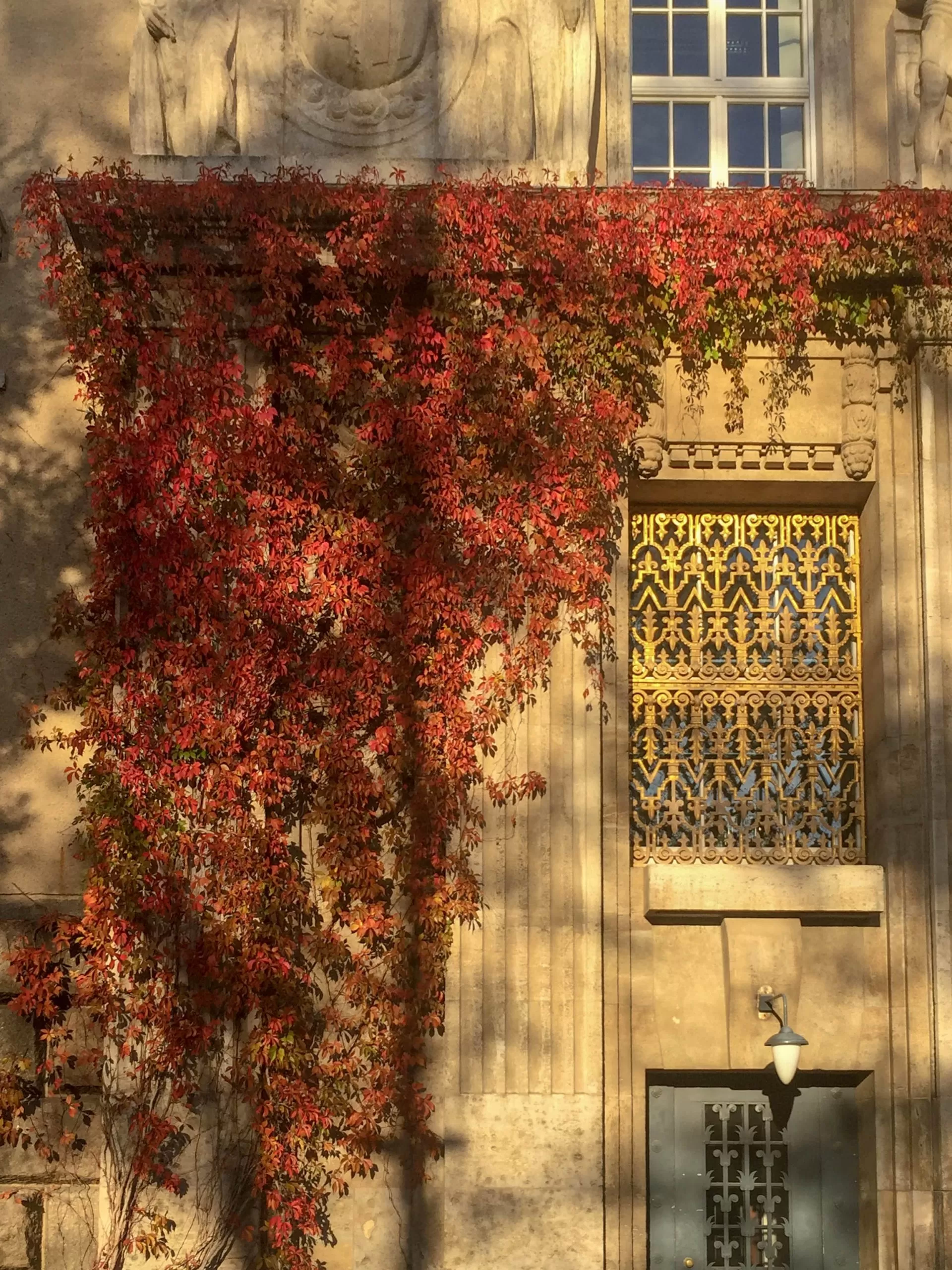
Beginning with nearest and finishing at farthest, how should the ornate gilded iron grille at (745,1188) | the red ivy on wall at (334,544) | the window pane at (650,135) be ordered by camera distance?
the red ivy on wall at (334,544)
the ornate gilded iron grille at (745,1188)
the window pane at (650,135)

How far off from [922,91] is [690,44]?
166cm

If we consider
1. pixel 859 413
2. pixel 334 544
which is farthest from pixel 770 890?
pixel 334 544

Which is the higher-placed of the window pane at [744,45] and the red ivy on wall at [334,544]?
the window pane at [744,45]

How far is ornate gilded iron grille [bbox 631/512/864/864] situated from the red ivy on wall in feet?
2.46

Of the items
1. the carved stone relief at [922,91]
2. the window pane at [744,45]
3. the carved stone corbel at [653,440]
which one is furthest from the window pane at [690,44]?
the carved stone corbel at [653,440]

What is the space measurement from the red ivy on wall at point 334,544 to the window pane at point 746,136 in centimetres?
162

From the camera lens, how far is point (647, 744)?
11.0 metres

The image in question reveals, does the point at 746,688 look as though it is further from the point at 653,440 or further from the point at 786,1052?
the point at 786,1052

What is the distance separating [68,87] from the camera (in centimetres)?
1170

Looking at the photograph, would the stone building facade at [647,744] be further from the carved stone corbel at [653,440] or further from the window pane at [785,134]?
the window pane at [785,134]

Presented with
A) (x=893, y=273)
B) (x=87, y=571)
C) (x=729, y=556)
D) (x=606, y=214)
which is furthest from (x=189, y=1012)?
(x=893, y=273)

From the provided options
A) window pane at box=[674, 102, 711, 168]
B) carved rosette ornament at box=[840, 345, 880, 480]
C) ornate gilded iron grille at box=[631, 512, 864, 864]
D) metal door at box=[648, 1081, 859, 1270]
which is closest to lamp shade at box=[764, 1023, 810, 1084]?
metal door at box=[648, 1081, 859, 1270]

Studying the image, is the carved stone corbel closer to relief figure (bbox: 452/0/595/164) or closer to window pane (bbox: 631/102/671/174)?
relief figure (bbox: 452/0/595/164)

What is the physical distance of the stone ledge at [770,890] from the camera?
1052cm
